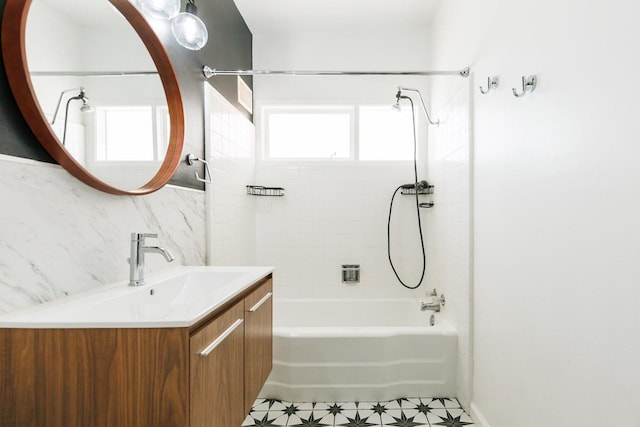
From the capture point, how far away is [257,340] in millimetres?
1516

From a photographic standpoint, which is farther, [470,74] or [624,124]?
[470,74]

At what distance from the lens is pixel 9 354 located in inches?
33.0

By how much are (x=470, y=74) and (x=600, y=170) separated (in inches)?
49.2

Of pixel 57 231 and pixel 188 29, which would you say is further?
pixel 188 29

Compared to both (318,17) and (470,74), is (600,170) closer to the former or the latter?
(470,74)

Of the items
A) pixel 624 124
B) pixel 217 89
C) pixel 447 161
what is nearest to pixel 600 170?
pixel 624 124

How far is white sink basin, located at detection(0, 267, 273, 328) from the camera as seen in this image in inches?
Answer: 33.6

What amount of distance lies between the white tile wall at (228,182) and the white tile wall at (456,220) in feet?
4.75

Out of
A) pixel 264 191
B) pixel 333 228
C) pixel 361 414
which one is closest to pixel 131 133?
pixel 264 191

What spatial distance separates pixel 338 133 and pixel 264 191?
2.74ft

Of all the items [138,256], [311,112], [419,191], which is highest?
[311,112]

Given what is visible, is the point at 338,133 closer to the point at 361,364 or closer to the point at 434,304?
the point at 434,304

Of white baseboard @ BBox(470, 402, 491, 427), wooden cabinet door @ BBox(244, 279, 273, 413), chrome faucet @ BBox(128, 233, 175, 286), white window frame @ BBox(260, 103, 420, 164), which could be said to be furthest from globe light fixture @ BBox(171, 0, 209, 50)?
white baseboard @ BBox(470, 402, 491, 427)

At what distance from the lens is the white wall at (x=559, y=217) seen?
90cm
